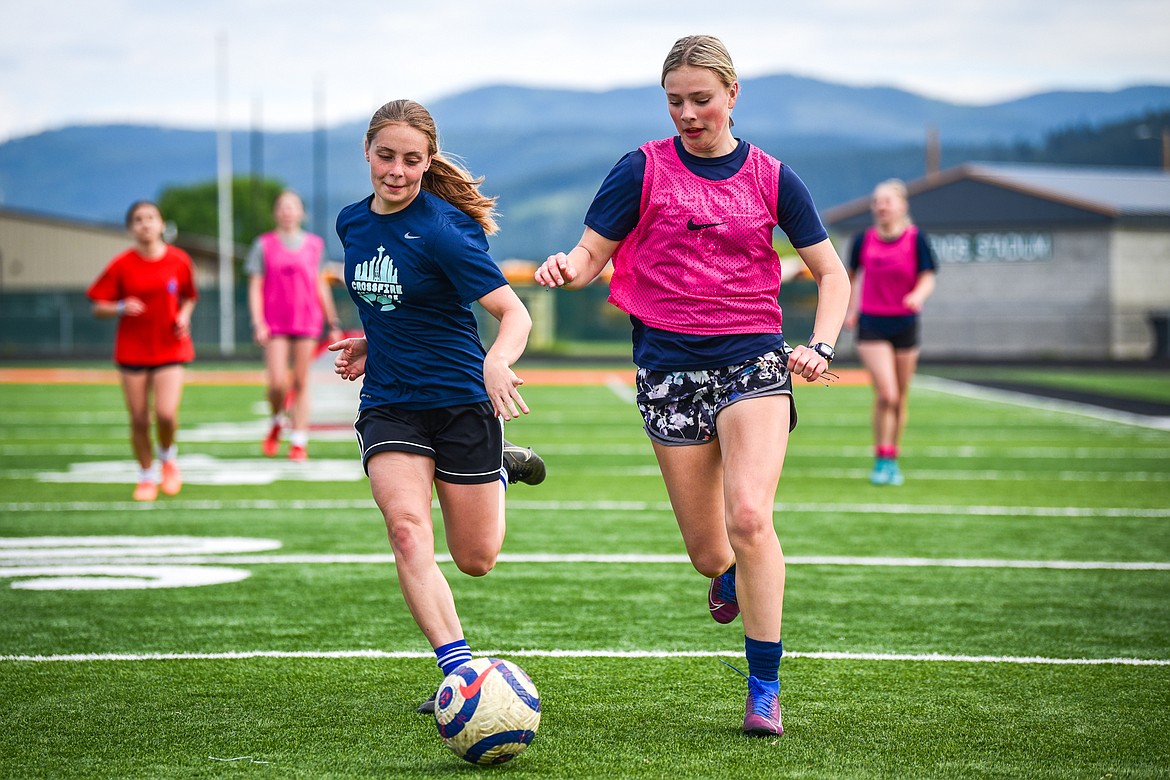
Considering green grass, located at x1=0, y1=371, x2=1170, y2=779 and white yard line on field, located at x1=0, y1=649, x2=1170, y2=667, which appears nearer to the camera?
green grass, located at x1=0, y1=371, x2=1170, y2=779

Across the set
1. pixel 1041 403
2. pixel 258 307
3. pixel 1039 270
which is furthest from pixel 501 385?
pixel 1039 270

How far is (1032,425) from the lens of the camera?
59.5ft

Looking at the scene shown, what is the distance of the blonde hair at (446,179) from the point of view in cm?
477

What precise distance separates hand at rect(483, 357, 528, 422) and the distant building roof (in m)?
40.9

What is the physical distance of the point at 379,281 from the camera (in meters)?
4.75

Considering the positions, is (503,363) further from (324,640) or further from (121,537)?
(121,537)

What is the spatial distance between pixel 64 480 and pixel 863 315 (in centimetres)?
696

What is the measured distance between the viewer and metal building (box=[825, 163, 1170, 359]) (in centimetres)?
4216

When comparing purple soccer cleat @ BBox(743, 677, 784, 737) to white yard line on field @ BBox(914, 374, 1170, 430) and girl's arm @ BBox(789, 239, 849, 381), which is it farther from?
white yard line on field @ BBox(914, 374, 1170, 430)

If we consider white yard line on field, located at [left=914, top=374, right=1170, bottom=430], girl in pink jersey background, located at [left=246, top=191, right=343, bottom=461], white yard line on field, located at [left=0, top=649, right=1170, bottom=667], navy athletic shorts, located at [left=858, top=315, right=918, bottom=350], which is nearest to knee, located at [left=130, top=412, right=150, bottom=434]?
girl in pink jersey background, located at [left=246, top=191, right=343, bottom=461]

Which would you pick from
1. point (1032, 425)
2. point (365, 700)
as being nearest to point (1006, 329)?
point (1032, 425)

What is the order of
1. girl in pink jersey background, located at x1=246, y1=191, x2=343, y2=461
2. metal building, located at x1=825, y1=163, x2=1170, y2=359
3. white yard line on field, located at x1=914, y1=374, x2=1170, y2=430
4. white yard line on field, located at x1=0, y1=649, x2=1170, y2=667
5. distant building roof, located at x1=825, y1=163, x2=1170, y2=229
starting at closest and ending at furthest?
1. white yard line on field, located at x1=0, y1=649, x2=1170, y2=667
2. girl in pink jersey background, located at x1=246, y1=191, x2=343, y2=461
3. white yard line on field, located at x1=914, y1=374, x2=1170, y2=430
4. metal building, located at x1=825, y1=163, x2=1170, y2=359
5. distant building roof, located at x1=825, y1=163, x2=1170, y2=229

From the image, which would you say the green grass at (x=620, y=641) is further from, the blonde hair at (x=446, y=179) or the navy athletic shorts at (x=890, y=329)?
the blonde hair at (x=446, y=179)

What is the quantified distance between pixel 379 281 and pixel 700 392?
1179 mm
